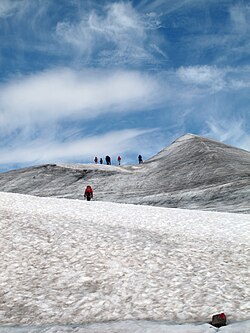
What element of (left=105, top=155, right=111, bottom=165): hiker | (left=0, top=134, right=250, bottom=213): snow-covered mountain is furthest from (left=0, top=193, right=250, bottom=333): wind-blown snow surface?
(left=105, top=155, right=111, bottom=165): hiker

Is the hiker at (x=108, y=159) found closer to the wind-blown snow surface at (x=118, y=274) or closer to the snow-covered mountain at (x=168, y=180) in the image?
the snow-covered mountain at (x=168, y=180)

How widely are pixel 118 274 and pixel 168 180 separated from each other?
4188 centimetres

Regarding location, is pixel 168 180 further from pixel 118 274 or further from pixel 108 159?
pixel 118 274

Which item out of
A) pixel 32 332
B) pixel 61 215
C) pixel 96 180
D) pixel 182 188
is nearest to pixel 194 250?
pixel 32 332

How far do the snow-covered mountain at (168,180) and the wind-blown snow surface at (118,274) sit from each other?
2076 cm

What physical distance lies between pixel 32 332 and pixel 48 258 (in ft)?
21.1

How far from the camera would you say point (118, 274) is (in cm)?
1475

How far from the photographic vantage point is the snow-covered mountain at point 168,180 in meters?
44.8

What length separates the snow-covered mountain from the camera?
4475cm

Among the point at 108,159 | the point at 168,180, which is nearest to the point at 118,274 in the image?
the point at 168,180

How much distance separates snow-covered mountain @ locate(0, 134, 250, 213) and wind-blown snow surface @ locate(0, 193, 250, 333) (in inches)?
817

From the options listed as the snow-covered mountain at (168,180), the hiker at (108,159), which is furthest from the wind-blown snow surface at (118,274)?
the hiker at (108,159)

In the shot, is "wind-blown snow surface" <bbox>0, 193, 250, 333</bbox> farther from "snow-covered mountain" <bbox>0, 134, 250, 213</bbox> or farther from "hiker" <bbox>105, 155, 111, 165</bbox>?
"hiker" <bbox>105, 155, 111, 165</bbox>

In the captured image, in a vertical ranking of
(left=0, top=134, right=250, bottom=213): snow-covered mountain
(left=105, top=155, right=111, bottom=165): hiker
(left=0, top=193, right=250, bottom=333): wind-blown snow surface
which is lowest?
(left=0, top=193, right=250, bottom=333): wind-blown snow surface
